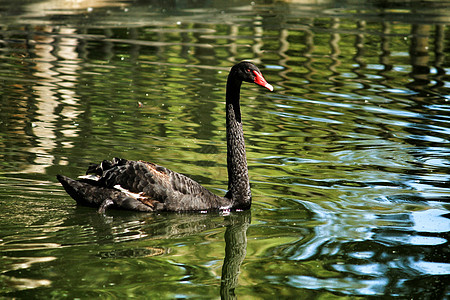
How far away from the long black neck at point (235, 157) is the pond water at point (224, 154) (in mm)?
203

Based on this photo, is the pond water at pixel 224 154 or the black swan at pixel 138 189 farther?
the black swan at pixel 138 189

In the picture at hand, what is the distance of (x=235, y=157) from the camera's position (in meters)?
7.43

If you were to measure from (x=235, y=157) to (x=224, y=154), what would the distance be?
5.95ft

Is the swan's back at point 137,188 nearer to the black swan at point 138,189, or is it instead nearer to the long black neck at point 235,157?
the black swan at point 138,189

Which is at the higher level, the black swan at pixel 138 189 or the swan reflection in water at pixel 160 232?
the black swan at pixel 138 189

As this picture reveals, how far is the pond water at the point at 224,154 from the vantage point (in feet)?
18.2

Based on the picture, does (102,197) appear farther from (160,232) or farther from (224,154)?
(224,154)

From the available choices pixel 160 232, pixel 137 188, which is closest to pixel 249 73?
pixel 137 188

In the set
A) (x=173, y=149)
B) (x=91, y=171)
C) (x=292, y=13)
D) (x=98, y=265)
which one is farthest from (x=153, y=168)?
(x=292, y=13)

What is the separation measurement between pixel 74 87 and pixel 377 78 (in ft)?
20.4

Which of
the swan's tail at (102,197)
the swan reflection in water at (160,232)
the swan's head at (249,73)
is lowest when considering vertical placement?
the swan reflection in water at (160,232)

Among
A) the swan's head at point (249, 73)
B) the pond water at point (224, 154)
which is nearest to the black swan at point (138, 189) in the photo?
the swan's head at point (249, 73)

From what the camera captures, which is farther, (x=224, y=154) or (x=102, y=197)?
(x=224, y=154)

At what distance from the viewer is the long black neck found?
282 inches
